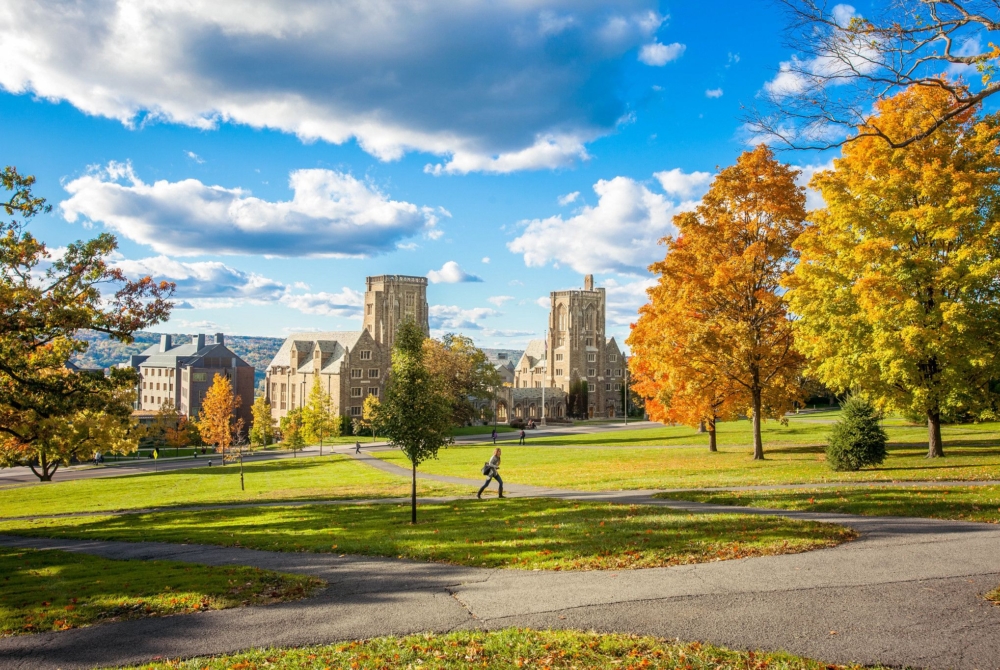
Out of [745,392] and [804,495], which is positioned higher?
[745,392]

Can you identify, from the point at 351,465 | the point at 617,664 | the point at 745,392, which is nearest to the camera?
the point at 617,664

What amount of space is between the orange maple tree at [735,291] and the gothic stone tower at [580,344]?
80.6 meters

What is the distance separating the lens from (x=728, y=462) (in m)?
28.1

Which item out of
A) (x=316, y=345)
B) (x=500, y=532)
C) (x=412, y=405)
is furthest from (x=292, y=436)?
(x=500, y=532)

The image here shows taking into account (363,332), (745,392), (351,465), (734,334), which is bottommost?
(351,465)

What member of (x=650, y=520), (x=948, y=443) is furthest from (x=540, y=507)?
(x=948, y=443)

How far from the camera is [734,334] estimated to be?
2572 cm

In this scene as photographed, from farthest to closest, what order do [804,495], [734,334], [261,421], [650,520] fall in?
1. [261,421]
2. [734,334]
3. [804,495]
4. [650,520]

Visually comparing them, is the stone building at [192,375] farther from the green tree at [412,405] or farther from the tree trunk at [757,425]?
the green tree at [412,405]

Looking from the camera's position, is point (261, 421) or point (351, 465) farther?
point (261, 421)

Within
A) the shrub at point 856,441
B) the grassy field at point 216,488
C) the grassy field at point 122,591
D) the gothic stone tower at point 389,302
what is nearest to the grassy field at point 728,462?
the shrub at point 856,441

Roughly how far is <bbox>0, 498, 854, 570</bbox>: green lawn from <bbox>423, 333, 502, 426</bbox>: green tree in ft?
155

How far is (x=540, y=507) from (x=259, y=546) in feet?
23.8

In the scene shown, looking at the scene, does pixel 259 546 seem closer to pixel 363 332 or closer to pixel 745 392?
pixel 745 392
